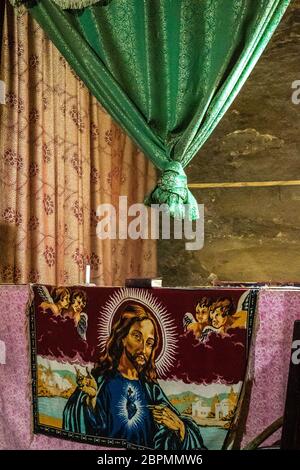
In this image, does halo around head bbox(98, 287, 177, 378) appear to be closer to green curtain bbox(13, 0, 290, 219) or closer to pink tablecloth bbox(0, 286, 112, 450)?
pink tablecloth bbox(0, 286, 112, 450)

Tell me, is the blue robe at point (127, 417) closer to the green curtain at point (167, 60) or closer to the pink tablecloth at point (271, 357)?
the pink tablecloth at point (271, 357)

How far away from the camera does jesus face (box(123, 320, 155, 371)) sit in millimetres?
2129

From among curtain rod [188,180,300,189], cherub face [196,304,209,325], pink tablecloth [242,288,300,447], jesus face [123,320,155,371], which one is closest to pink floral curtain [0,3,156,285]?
curtain rod [188,180,300,189]

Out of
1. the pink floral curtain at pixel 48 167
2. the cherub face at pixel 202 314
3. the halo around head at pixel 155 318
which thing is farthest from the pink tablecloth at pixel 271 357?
the pink floral curtain at pixel 48 167

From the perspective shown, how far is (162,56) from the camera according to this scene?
3.06 meters

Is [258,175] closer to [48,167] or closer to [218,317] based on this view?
[48,167]

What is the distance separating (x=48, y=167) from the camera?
3625mm

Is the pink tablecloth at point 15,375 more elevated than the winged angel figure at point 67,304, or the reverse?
the winged angel figure at point 67,304

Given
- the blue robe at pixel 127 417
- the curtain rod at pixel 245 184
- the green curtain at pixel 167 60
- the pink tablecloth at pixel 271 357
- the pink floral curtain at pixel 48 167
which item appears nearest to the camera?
the pink tablecloth at pixel 271 357

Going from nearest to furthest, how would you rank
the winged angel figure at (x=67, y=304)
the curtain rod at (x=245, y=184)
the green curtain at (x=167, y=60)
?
the winged angel figure at (x=67, y=304), the green curtain at (x=167, y=60), the curtain rod at (x=245, y=184)

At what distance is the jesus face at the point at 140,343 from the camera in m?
2.13

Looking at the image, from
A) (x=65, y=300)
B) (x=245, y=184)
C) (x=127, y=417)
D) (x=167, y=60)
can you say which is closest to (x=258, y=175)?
(x=245, y=184)

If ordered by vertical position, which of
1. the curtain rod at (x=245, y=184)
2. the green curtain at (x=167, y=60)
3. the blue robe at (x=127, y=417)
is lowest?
the blue robe at (x=127, y=417)

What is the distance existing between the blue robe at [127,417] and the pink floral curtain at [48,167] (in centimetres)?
133
